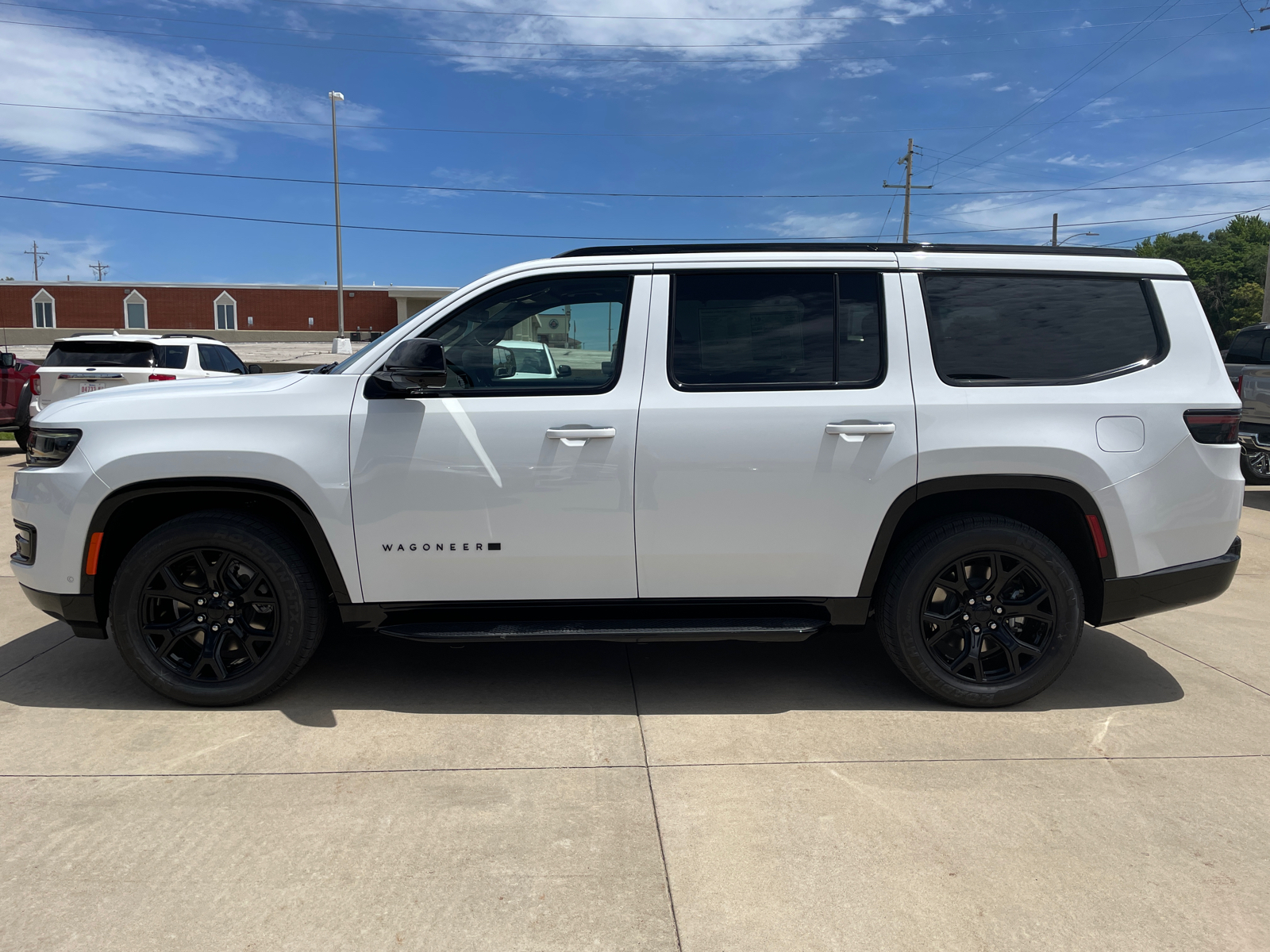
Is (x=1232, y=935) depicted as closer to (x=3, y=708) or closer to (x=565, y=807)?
(x=565, y=807)

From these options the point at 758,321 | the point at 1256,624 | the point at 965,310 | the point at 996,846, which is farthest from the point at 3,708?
the point at 1256,624

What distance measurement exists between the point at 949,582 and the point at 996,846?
1.28 m

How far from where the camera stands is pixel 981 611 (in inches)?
154

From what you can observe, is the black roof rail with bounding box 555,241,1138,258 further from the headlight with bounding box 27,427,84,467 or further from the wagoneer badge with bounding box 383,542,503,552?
the headlight with bounding box 27,427,84,467

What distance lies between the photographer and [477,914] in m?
2.53

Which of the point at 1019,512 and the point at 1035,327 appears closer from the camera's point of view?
the point at 1035,327

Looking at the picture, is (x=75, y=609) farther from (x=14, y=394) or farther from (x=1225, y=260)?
(x=1225, y=260)

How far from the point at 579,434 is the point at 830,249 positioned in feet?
4.59

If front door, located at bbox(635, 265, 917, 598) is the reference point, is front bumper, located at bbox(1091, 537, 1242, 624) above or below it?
below

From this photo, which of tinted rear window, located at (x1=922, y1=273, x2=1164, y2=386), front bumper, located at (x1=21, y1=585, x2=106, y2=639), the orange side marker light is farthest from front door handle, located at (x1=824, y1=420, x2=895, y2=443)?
front bumper, located at (x1=21, y1=585, x2=106, y2=639)

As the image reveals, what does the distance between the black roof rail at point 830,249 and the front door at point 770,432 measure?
0.41ft

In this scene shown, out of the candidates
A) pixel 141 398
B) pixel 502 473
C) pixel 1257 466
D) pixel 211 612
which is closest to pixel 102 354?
pixel 141 398

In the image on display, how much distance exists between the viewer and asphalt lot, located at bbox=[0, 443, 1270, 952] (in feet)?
8.21

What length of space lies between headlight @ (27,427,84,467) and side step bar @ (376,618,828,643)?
4.98ft
